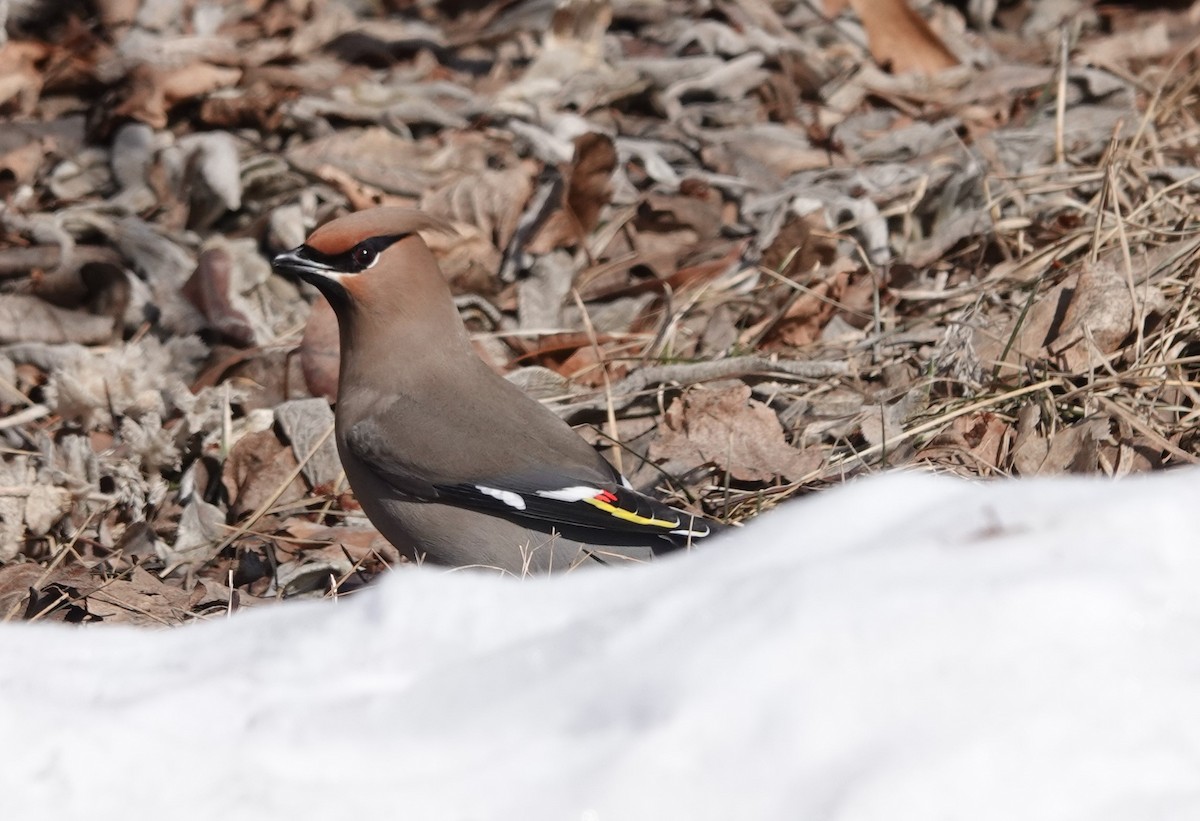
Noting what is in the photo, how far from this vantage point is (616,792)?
5.02 feet

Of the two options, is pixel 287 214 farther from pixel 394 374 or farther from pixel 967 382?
pixel 967 382

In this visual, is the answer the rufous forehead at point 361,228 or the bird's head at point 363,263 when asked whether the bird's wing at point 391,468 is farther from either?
the rufous forehead at point 361,228

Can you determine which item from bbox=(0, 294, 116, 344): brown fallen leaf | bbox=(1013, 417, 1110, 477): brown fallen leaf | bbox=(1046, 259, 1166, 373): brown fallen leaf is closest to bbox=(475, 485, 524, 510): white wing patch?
bbox=(1013, 417, 1110, 477): brown fallen leaf

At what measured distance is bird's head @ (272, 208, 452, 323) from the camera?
3.88 meters

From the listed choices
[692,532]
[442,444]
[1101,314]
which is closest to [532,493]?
[442,444]

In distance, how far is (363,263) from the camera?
3910mm

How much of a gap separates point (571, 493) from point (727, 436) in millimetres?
565

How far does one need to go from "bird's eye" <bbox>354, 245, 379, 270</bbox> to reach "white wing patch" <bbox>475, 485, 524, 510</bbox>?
25.6 inches

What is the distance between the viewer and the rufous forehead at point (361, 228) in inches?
153

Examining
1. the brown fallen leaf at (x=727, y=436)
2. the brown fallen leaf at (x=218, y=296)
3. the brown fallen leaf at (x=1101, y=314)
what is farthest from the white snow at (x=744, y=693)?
the brown fallen leaf at (x=218, y=296)

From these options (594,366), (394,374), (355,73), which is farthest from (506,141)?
(394,374)

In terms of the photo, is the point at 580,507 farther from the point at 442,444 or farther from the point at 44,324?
the point at 44,324

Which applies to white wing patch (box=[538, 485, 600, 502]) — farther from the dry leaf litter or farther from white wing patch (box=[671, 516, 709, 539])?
the dry leaf litter

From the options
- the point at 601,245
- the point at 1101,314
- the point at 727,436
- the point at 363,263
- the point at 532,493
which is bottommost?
the point at 601,245
